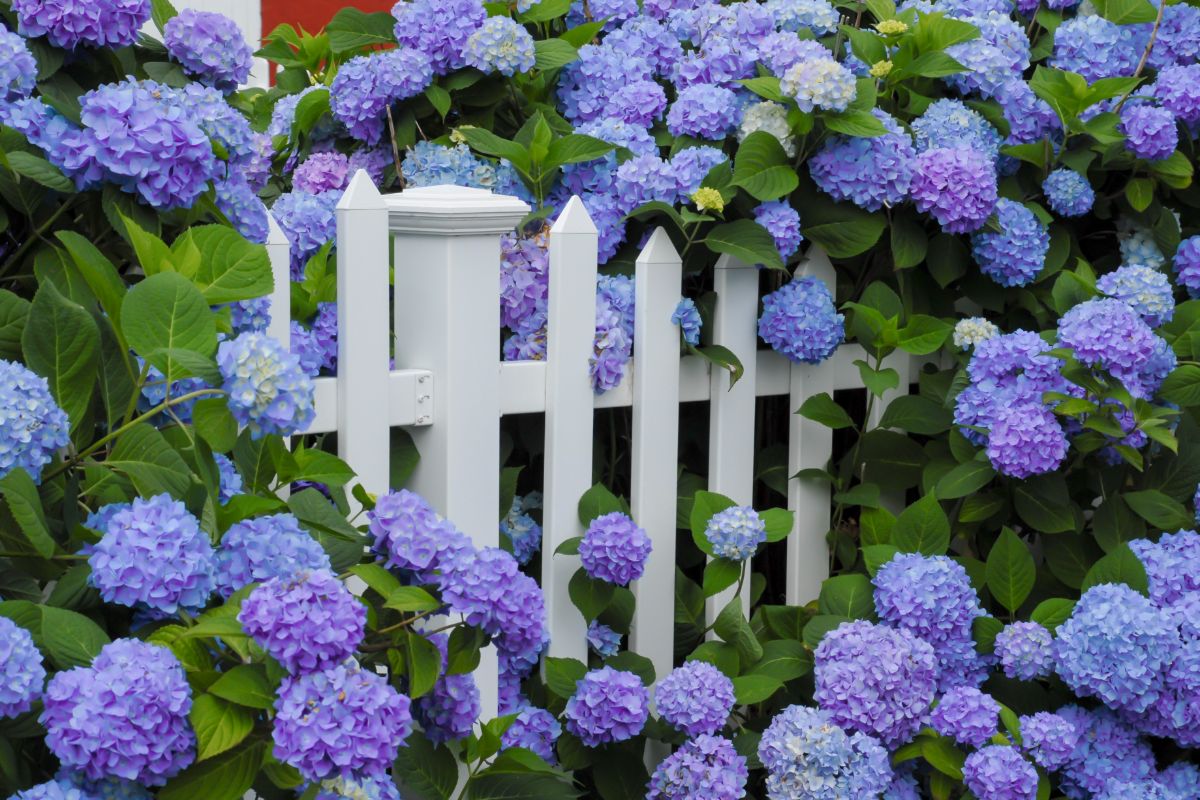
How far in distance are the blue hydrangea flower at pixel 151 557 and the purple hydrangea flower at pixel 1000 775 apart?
108 centimetres

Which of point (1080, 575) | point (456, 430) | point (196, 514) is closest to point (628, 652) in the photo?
point (456, 430)

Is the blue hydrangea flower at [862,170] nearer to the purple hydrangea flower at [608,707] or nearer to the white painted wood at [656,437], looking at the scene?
the white painted wood at [656,437]

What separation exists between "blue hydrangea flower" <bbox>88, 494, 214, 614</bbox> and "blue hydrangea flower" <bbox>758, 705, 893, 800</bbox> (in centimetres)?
91

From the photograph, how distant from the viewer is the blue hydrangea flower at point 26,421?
1.21m

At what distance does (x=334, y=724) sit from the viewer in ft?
3.68

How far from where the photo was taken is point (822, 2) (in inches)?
90.7

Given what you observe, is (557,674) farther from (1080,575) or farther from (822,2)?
(822,2)

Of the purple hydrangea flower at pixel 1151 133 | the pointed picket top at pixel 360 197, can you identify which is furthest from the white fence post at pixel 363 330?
the purple hydrangea flower at pixel 1151 133

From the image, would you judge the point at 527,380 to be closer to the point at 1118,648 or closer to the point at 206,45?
the point at 206,45

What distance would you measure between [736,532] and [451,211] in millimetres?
587

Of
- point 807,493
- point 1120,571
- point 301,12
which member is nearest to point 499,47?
point 807,493

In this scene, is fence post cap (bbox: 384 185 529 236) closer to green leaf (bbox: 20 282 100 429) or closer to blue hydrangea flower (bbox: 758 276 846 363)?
blue hydrangea flower (bbox: 758 276 846 363)

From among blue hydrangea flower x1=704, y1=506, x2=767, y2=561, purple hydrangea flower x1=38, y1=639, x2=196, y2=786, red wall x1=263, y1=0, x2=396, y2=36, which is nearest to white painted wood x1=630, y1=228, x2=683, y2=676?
blue hydrangea flower x1=704, y1=506, x2=767, y2=561

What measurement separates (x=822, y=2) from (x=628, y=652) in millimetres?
1063
